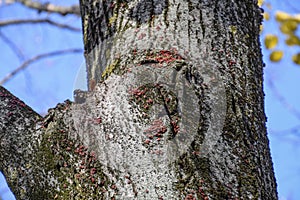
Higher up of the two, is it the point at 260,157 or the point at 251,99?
the point at 251,99

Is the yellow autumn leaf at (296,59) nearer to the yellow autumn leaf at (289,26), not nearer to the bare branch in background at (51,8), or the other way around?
the yellow autumn leaf at (289,26)

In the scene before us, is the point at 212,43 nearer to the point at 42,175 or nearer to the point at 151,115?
the point at 151,115

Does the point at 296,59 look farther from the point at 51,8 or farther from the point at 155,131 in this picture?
the point at 155,131

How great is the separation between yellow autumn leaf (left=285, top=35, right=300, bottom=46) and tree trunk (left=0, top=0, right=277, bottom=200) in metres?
2.07

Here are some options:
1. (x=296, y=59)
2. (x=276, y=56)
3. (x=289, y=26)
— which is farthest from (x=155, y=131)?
(x=276, y=56)

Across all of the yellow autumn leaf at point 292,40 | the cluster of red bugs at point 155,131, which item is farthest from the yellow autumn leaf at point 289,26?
the cluster of red bugs at point 155,131

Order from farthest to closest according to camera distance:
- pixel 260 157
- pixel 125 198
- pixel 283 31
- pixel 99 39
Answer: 1. pixel 283 31
2. pixel 99 39
3. pixel 260 157
4. pixel 125 198

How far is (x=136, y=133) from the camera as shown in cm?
100

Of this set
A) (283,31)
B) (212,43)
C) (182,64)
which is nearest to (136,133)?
(182,64)

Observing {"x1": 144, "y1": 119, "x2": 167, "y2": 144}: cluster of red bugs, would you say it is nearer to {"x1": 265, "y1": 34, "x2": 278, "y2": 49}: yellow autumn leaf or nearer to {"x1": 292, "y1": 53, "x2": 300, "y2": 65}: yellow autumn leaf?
{"x1": 292, "y1": 53, "x2": 300, "y2": 65}: yellow autumn leaf

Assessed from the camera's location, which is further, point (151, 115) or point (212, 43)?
point (212, 43)

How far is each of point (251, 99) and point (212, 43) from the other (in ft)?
0.46

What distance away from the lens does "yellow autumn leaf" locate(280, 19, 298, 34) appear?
3359 millimetres

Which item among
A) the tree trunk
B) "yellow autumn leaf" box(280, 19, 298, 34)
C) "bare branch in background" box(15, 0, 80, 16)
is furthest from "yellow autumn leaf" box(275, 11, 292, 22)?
the tree trunk
